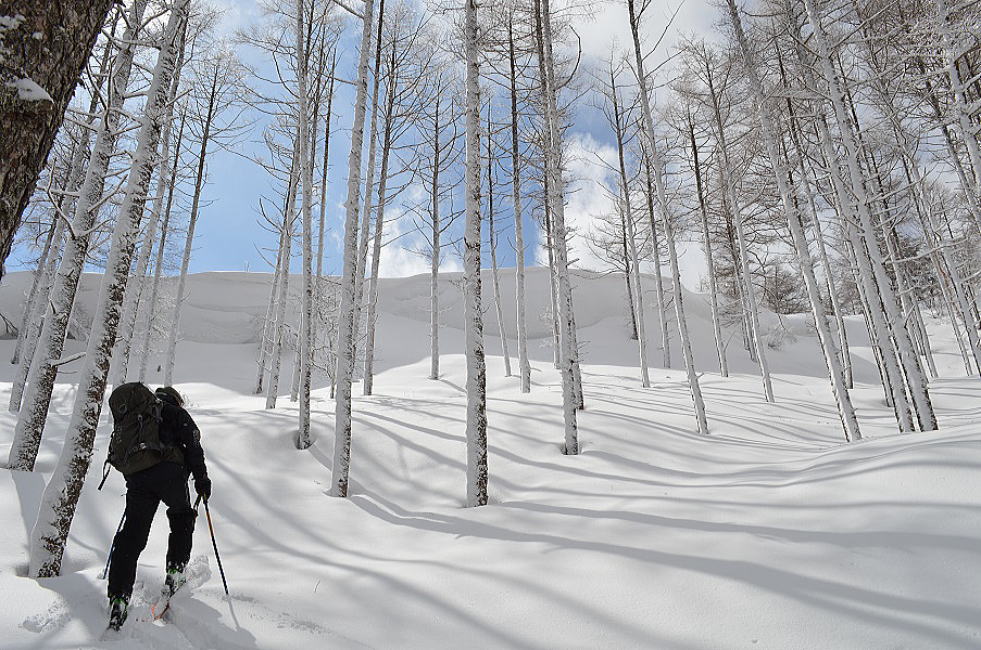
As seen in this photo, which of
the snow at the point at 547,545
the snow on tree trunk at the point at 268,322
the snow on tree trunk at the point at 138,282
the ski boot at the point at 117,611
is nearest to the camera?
the snow at the point at 547,545

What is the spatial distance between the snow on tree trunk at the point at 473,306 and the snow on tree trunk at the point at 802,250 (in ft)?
17.4

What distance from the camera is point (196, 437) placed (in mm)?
3283

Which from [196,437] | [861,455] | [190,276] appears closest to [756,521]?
[861,455]

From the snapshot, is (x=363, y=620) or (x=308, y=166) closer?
(x=363, y=620)

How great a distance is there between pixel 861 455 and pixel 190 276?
93.7 ft

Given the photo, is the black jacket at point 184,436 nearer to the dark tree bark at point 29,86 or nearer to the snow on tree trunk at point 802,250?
the dark tree bark at point 29,86

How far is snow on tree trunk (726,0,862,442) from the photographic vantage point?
24.8ft

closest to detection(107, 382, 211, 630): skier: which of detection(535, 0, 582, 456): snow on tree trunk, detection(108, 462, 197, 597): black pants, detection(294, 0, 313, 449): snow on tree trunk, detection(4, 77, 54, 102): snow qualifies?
detection(108, 462, 197, 597): black pants

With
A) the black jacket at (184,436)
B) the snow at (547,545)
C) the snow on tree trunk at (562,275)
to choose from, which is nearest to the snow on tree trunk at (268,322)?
the snow at (547,545)

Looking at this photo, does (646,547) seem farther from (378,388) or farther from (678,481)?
(378,388)

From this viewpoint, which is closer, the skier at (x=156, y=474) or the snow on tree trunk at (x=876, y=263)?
the skier at (x=156, y=474)

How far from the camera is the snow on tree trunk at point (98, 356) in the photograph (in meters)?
3.22

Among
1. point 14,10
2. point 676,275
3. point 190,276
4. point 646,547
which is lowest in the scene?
point 646,547

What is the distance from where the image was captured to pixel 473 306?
17.4ft
